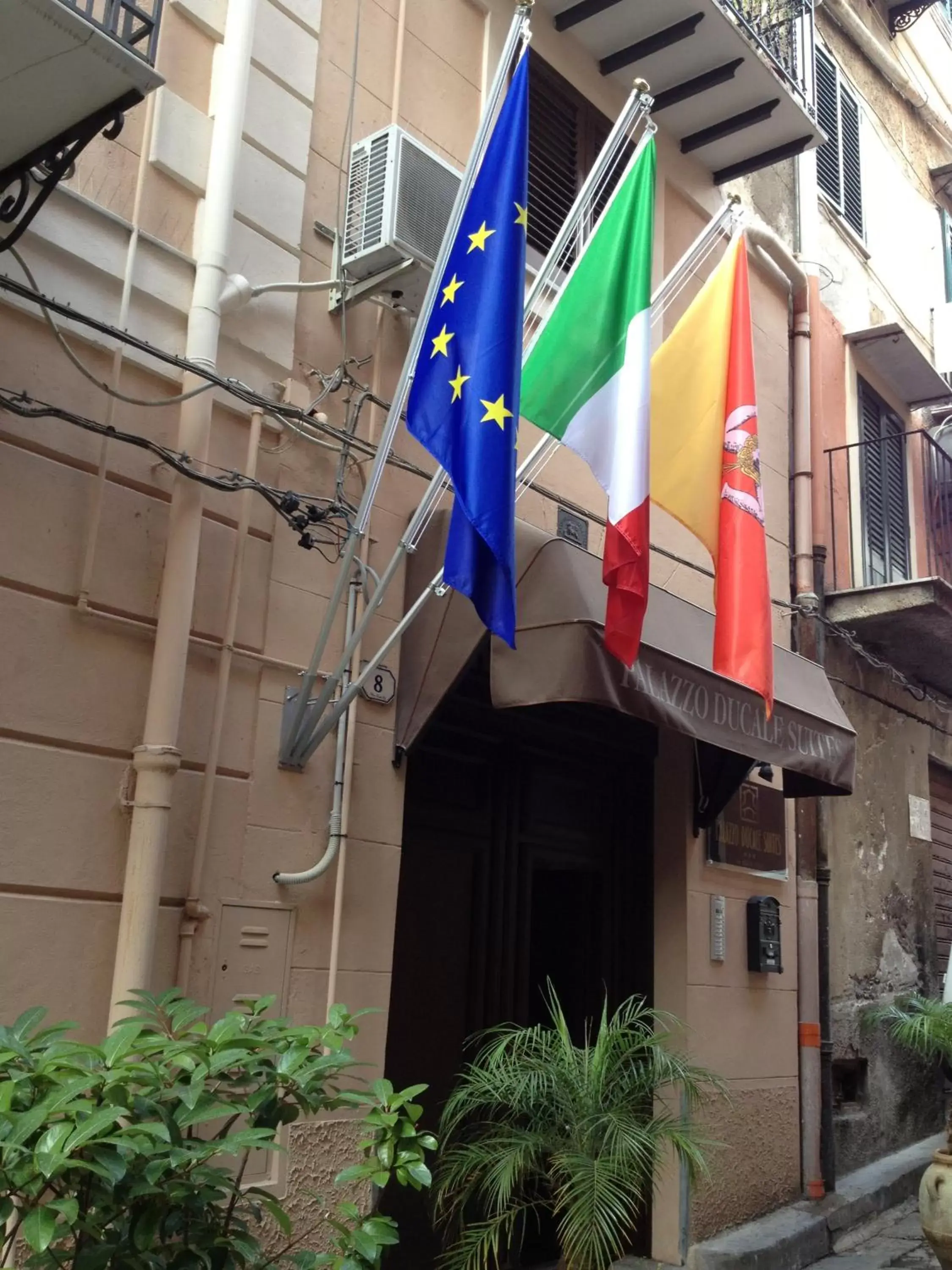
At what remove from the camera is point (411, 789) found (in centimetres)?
613

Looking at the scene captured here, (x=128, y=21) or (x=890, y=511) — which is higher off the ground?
(x=890, y=511)

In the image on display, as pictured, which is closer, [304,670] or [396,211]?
[304,670]

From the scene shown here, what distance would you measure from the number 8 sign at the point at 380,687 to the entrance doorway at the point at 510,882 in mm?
253

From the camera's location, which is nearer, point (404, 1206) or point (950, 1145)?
point (404, 1206)

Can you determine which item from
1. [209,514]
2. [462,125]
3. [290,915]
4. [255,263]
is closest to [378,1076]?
[290,915]

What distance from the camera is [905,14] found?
12.5 meters

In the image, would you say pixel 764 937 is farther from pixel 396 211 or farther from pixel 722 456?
pixel 396 211

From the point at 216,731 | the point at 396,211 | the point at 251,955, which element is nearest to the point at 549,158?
the point at 396,211

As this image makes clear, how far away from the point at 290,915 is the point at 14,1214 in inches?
58.9

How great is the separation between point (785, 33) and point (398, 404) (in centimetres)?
660

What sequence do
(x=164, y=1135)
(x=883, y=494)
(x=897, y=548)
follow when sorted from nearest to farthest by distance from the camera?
1. (x=164, y=1135)
2. (x=883, y=494)
3. (x=897, y=548)

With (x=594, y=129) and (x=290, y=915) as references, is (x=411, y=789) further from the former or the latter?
(x=594, y=129)

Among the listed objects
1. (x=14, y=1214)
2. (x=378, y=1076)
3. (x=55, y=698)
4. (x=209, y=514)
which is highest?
(x=209, y=514)

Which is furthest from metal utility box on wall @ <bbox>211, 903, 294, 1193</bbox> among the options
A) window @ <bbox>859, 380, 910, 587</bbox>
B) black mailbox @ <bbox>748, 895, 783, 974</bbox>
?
window @ <bbox>859, 380, 910, 587</bbox>
